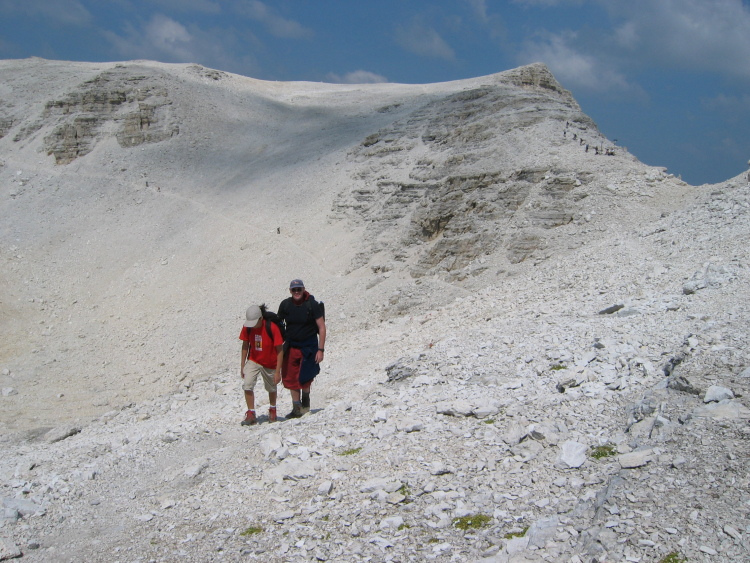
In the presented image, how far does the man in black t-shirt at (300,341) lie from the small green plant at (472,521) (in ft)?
14.6

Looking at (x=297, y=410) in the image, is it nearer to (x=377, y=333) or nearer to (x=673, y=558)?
(x=673, y=558)

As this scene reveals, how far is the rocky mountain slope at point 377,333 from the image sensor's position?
17.9ft

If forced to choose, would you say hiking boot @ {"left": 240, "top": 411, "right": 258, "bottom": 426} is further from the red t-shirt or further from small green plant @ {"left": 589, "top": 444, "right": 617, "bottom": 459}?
small green plant @ {"left": 589, "top": 444, "right": 617, "bottom": 459}

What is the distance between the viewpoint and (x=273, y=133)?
4191 cm

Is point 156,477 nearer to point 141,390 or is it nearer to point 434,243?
point 141,390

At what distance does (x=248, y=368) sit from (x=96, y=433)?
485 cm

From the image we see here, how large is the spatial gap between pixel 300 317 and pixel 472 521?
16.0 ft

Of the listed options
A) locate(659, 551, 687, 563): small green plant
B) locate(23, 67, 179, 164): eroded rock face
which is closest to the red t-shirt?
locate(659, 551, 687, 563): small green plant

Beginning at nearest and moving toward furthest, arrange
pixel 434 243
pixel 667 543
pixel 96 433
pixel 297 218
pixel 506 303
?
pixel 667 543
pixel 96 433
pixel 506 303
pixel 434 243
pixel 297 218

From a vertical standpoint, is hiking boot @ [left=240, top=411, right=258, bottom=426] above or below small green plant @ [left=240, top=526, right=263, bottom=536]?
above

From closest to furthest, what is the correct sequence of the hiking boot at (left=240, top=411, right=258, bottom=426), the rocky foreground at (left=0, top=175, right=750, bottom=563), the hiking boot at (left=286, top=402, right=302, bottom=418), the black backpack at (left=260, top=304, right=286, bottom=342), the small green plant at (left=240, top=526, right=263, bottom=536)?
the rocky foreground at (left=0, top=175, right=750, bottom=563) → the small green plant at (left=240, top=526, right=263, bottom=536) → the black backpack at (left=260, top=304, right=286, bottom=342) → the hiking boot at (left=286, top=402, right=302, bottom=418) → the hiking boot at (left=240, top=411, right=258, bottom=426)

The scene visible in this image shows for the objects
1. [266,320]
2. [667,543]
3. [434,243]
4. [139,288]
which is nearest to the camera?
[667,543]

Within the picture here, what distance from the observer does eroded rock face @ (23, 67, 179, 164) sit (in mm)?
38062

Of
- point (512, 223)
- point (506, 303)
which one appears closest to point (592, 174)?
point (512, 223)
